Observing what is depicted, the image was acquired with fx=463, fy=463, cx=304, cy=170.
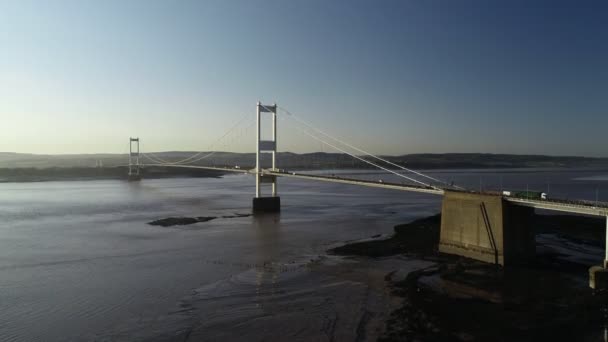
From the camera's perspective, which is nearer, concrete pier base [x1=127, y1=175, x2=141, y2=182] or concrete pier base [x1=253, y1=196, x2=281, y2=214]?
concrete pier base [x1=253, y1=196, x2=281, y2=214]

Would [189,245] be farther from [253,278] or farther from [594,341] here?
[594,341]

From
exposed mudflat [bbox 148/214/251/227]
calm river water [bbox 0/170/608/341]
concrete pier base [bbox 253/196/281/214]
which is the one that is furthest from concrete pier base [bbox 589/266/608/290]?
concrete pier base [bbox 253/196/281/214]

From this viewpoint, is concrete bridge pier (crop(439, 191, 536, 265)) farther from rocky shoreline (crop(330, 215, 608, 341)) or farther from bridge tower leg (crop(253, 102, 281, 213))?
bridge tower leg (crop(253, 102, 281, 213))

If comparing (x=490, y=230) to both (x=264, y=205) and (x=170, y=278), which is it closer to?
(x=170, y=278)

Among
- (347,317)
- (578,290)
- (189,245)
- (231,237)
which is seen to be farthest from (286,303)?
(231,237)

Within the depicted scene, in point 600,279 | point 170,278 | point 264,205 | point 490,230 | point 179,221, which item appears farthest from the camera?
point 264,205

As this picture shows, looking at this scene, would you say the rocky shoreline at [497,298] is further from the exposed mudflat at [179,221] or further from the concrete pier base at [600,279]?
the exposed mudflat at [179,221]

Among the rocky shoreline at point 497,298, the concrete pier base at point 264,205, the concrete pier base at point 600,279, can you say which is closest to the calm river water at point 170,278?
the rocky shoreline at point 497,298

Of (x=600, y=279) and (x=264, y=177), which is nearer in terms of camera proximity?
(x=600, y=279)

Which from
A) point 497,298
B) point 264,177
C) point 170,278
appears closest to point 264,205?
point 264,177
